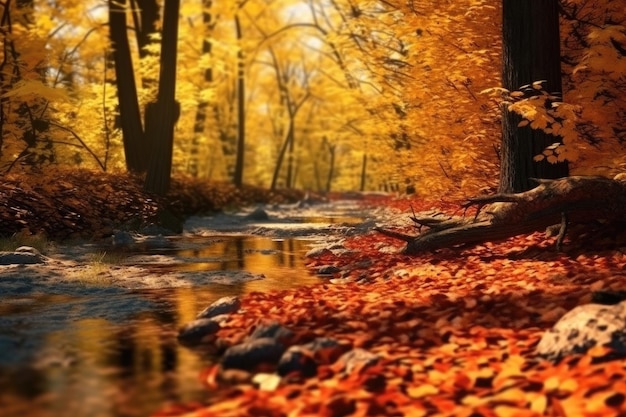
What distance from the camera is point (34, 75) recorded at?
13.8 meters

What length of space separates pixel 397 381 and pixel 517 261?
12.8 feet

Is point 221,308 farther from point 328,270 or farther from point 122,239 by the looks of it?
point 122,239

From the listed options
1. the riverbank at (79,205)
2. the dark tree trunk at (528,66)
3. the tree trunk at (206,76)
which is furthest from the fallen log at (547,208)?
the tree trunk at (206,76)

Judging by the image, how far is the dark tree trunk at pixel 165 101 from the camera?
53.7 ft

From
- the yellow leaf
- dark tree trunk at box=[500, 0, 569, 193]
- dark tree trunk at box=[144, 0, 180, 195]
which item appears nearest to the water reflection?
dark tree trunk at box=[500, 0, 569, 193]

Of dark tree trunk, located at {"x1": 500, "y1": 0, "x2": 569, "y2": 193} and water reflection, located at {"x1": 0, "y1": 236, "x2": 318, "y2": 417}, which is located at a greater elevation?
dark tree trunk, located at {"x1": 500, "y1": 0, "x2": 569, "y2": 193}

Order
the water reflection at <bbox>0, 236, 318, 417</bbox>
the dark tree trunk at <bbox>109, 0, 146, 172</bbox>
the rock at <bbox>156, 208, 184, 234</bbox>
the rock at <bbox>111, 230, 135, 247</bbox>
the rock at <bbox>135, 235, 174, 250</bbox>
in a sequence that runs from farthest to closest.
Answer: the dark tree trunk at <bbox>109, 0, 146, 172</bbox> → the rock at <bbox>156, 208, 184, 234</bbox> → the rock at <bbox>111, 230, 135, 247</bbox> → the rock at <bbox>135, 235, 174, 250</bbox> → the water reflection at <bbox>0, 236, 318, 417</bbox>

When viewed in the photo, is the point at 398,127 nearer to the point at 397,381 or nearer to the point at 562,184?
the point at 562,184

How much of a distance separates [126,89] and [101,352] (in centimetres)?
1449

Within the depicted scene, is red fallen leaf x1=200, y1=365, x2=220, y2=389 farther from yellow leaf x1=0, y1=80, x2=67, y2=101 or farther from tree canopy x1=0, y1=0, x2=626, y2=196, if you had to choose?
yellow leaf x1=0, y1=80, x2=67, y2=101

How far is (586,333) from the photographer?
4047 mm

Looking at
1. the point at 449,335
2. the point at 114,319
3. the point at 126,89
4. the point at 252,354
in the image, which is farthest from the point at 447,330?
the point at 126,89

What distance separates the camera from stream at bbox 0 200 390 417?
12.5 ft

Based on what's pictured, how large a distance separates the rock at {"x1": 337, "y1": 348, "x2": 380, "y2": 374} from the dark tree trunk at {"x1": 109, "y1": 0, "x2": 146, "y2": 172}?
50.5 feet
